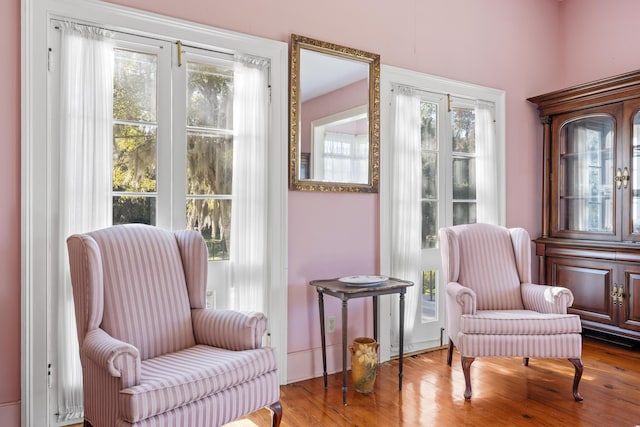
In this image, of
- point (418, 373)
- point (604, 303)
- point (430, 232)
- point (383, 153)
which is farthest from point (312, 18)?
point (604, 303)

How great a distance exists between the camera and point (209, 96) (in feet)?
8.96

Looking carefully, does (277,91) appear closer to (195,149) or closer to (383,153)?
(195,149)

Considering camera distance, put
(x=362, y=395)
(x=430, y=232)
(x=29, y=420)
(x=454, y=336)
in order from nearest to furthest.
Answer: (x=29, y=420)
(x=362, y=395)
(x=454, y=336)
(x=430, y=232)

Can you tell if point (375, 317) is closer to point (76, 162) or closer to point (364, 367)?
point (364, 367)

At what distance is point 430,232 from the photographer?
3.65 meters

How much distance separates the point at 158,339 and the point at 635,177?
3618mm

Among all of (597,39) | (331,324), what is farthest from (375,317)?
(597,39)

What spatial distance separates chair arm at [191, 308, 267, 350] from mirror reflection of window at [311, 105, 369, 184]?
1.20 m

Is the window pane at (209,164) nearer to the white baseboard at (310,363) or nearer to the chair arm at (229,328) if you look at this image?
the chair arm at (229,328)

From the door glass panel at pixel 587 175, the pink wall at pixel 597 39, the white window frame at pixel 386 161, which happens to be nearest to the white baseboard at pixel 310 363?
the white window frame at pixel 386 161

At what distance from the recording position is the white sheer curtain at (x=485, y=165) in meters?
3.90

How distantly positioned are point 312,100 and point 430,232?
56.6 inches

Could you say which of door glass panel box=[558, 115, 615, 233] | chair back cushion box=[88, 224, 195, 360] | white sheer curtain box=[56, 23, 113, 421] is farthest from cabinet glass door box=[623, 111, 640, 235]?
white sheer curtain box=[56, 23, 113, 421]

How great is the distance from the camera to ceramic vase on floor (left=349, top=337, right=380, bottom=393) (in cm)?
274
